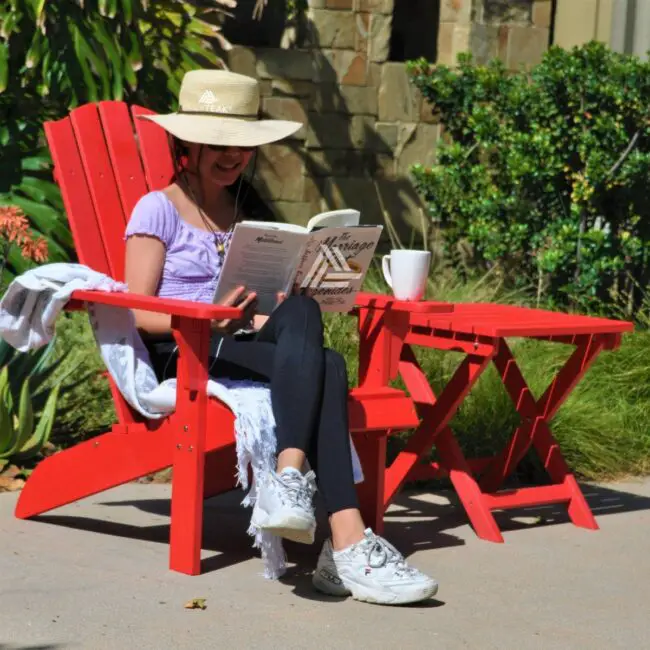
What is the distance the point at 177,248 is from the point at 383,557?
122 centimetres

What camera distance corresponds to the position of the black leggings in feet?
14.1

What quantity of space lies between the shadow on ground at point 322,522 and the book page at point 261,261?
800 mm

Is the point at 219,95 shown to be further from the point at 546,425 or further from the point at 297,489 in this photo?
the point at 546,425

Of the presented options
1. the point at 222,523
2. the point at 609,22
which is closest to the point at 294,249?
the point at 222,523

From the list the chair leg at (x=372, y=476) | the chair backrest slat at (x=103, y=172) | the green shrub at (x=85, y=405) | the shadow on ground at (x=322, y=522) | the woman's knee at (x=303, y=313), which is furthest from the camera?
the green shrub at (x=85, y=405)

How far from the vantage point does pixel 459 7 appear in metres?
9.58

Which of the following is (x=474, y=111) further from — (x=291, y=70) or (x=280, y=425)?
(x=280, y=425)

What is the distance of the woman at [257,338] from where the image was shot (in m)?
4.18

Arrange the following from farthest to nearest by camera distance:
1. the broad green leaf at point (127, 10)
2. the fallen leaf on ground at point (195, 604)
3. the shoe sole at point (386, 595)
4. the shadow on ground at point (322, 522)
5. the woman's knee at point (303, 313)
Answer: the broad green leaf at point (127, 10)
the shadow on ground at point (322, 522)
the woman's knee at point (303, 313)
the shoe sole at point (386, 595)
the fallen leaf on ground at point (195, 604)

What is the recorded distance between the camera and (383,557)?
165 inches

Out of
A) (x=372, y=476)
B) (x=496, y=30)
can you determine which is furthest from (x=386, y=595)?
(x=496, y=30)

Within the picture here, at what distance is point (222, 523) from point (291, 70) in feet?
14.8

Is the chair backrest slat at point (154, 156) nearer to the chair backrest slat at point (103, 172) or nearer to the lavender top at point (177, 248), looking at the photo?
the chair backrest slat at point (103, 172)

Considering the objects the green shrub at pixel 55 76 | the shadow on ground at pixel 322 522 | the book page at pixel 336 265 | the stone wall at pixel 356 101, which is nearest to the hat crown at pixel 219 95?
the book page at pixel 336 265
